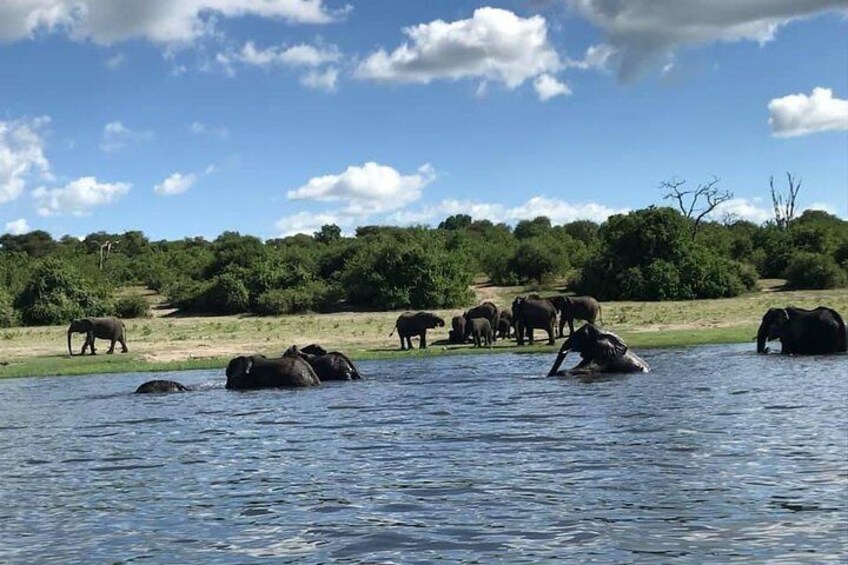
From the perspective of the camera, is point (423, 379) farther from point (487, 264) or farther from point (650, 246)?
point (487, 264)

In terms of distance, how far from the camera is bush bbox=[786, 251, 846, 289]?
5300cm

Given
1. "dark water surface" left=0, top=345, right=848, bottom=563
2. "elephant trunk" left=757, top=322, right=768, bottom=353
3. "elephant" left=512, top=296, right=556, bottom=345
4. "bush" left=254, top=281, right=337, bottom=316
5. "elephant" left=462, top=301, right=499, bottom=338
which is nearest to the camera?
"dark water surface" left=0, top=345, right=848, bottom=563

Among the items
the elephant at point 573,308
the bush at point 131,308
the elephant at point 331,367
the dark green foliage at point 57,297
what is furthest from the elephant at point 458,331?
the dark green foliage at point 57,297

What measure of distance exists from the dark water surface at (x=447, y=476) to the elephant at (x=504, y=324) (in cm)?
1597

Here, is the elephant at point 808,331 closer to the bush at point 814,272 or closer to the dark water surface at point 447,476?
the dark water surface at point 447,476

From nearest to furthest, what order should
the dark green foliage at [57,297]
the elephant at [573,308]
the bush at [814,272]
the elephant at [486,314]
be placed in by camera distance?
1. the elephant at [573,308]
2. the elephant at [486,314]
3. the dark green foliage at [57,297]
4. the bush at [814,272]

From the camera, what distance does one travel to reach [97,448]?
47.3 ft

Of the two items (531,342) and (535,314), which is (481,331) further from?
(535,314)

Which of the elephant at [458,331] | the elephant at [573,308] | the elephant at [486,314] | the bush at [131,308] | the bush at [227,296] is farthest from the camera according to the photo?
the bush at [227,296]

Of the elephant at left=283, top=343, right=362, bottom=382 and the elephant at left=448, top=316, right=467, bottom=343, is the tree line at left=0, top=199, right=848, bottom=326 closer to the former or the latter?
the elephant at left=448, top=316, right=467, bottom=343

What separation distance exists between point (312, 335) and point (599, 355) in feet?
59.0

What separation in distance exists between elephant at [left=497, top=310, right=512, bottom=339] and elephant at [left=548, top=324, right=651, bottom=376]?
13719mm

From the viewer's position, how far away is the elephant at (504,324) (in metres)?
36.0

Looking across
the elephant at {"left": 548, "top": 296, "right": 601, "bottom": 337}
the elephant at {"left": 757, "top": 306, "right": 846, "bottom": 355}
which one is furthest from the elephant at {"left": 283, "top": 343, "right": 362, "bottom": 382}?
the elephant at {"left": 548, "top": 296, "right": 601, "bottom": 337}
